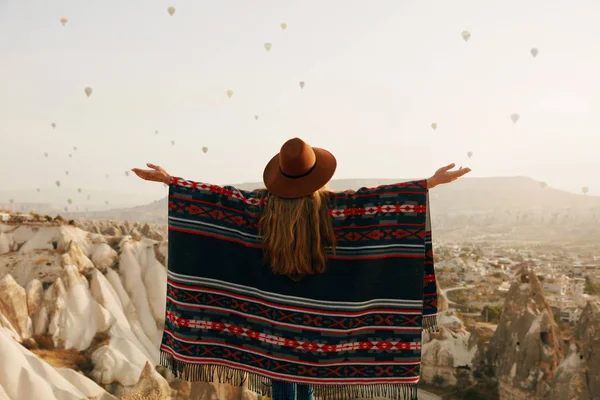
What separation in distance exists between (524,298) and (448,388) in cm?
458

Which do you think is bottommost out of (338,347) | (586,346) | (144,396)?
(144,396)

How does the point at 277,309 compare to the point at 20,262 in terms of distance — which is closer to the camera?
the point at 277,309

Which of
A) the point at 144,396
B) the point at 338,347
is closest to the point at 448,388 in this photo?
the point at 144,396

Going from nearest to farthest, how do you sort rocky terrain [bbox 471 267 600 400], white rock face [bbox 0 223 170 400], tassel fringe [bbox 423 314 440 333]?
tassel fringe [bbox 423 314 440 333]
rocky terrain [bbox 471 267 600 400]
white rock face [bbox 0 223 170 400]

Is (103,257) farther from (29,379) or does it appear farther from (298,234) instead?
(298,234)

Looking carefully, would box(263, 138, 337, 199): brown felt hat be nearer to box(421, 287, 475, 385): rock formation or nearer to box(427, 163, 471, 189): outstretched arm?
box(427, 163, 471, 189): outstretched arm

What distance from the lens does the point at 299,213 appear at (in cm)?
195

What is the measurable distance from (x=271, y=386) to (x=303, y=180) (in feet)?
3.02

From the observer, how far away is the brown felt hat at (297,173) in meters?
1.96

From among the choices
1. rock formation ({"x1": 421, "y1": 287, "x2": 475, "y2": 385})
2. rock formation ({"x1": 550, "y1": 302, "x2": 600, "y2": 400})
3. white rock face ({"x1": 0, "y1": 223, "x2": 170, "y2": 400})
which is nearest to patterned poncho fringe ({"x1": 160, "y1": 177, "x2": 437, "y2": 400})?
rock formation ({"x1": 550, "y1": 302, "x2": 600, "y2": 400})

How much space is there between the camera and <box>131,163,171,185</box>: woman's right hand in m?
2.12

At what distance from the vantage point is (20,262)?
21.8 meters

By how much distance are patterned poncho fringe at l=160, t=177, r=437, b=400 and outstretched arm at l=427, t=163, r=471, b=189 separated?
4 cm

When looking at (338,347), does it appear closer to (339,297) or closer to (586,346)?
(339,297)
